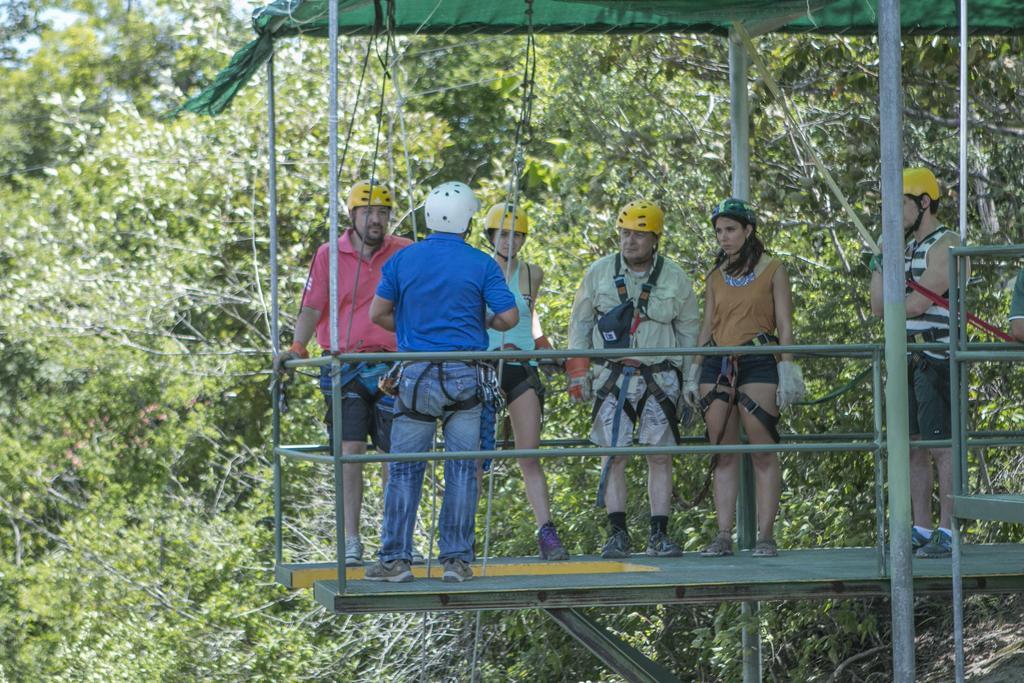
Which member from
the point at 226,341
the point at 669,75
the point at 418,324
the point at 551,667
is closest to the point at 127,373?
the point at 226,341

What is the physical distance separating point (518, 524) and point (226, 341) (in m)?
7.24

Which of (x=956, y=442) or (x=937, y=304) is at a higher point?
(x=937, y=304)

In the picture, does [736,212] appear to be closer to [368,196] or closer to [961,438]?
[961,438]

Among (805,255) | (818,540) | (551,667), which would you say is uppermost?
(805,255)

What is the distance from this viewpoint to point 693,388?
803 cm

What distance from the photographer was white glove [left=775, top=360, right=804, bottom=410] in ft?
25.3

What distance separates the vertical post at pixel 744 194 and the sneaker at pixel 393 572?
232 cm

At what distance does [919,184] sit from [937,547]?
1.77 m

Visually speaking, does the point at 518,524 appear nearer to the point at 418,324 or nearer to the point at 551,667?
the point at 551,667

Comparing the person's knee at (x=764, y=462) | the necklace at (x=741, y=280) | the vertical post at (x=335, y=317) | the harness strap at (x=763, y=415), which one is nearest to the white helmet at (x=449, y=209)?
the vertical post at (x=335, y=317)

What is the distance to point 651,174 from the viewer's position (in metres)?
14.3

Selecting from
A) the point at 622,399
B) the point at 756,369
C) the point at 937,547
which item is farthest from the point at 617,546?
the point at 937,547

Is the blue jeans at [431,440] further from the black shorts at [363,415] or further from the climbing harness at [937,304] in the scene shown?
the climbing harness at [937,304]

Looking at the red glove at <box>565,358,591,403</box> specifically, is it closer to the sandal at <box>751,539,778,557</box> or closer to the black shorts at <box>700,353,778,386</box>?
the black shorts at <box>700,353,778,386</box>
